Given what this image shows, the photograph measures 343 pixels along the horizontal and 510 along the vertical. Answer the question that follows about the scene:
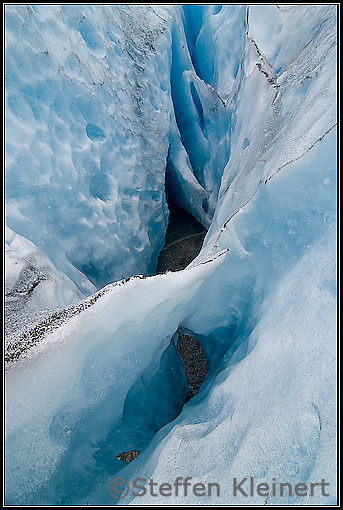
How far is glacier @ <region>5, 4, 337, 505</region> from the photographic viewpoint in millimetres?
946

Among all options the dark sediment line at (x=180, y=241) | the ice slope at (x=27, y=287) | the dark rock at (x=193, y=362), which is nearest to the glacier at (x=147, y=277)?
the ice slope at (x=27, y=287)

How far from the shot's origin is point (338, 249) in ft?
3.29

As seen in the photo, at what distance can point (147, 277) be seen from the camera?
106 cm

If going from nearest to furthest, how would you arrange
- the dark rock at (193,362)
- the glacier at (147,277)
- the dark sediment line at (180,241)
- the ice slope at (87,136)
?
the glacier at (147,277) → the ice slope at (87,136) → the dark rock at (193,362) → the dark sediment line at (180,241)

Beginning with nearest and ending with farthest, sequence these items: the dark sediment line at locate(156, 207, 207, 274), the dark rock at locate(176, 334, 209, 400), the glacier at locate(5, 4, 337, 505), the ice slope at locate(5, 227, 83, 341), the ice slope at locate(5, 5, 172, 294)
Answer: the glacier at locate(5, 4, 337, 505), the ice slope at locate(5, 227, 83, 341), the ice slope at locate(5, 5, 172, 294), the dark rock at locate(176, 334, 209, 400), the dark sediment line at locate(156, 207, 207, 274)

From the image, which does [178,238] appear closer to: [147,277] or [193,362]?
[193,362]

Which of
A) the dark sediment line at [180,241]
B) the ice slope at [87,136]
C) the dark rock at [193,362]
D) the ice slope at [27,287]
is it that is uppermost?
the ice slope at [87,136]

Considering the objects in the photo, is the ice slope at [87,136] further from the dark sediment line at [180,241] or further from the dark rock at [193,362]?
the dark rock at [193,362]

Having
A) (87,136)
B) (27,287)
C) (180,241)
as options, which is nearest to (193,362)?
(180,241)

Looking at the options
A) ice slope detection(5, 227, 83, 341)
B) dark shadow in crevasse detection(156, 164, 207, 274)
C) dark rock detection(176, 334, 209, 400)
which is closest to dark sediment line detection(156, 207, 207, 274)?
dark shadow in crevasse detection(156, 164, 207, 274)

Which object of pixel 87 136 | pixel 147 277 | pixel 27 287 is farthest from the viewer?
pixel 87 136

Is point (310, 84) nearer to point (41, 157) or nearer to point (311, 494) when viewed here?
point (41, 157)

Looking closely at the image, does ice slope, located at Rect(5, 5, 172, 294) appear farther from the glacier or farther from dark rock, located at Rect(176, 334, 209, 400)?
dark rock, located at Rect(176, 334, 209, 400)

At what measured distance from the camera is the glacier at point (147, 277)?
946 millimetres
